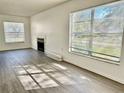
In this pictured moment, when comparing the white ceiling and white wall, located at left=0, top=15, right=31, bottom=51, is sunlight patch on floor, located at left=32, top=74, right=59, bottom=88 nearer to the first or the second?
the white ceiling

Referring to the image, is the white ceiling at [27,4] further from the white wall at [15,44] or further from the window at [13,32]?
the window at [13,32]

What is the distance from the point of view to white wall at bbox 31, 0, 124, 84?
2719mm

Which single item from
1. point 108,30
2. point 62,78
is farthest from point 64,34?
point 62,78

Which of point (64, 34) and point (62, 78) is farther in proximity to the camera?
point (64, 34)

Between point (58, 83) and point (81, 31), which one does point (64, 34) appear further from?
point (58, 83)

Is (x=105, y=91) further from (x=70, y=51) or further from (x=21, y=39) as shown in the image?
(x=21, y=39)

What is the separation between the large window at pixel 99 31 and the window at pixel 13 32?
4906 mm

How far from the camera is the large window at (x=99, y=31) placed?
8.53 ft

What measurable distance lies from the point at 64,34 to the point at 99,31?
1.61 m

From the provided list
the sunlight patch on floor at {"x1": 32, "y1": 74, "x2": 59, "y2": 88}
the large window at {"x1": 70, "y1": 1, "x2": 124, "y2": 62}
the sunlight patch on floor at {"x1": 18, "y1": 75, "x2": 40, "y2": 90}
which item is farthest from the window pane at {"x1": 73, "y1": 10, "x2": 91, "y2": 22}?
the sunlight patch on floor at {"x1": 18, "y1": 75, "x2": 40, "y2": 90}

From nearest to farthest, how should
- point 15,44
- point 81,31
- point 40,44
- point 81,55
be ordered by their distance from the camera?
point 81,55
point 81,31
point 40,44
point 15,44

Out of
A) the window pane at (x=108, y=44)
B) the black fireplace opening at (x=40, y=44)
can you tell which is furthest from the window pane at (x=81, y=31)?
the black fireplace opening at (x=40, y=44)

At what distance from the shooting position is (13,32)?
7246 millimetres

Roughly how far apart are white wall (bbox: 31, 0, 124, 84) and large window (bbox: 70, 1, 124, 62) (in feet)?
0.72
